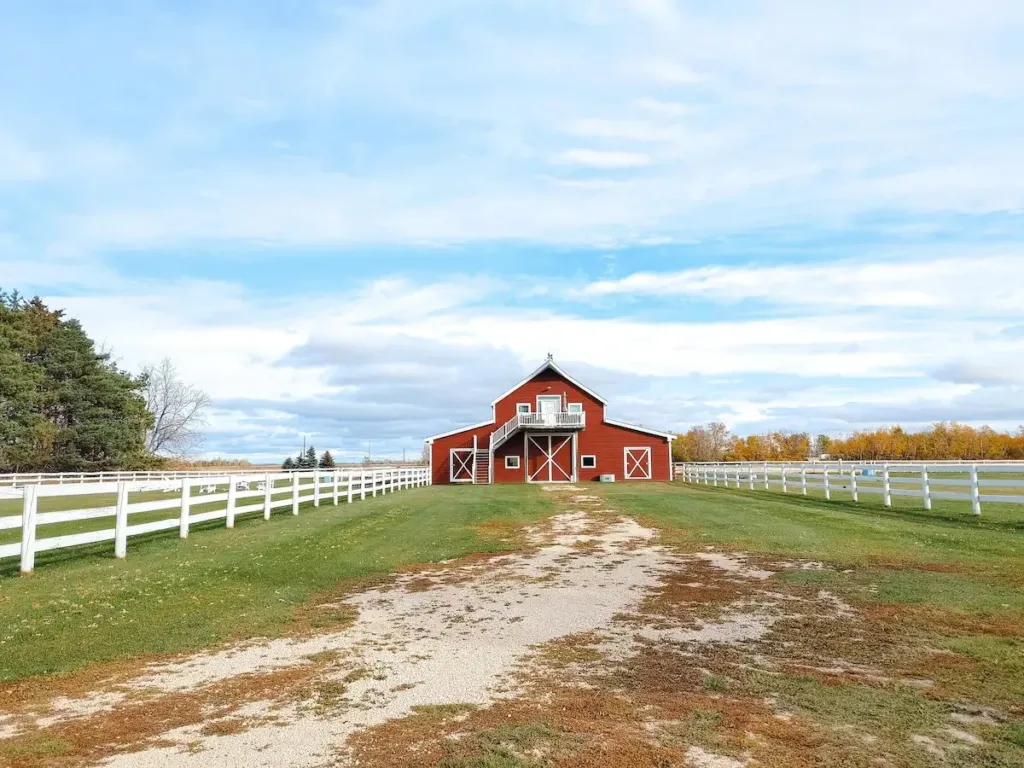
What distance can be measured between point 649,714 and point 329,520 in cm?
1444

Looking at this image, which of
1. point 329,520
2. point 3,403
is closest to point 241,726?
point 329,520

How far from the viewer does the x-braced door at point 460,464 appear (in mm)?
46656

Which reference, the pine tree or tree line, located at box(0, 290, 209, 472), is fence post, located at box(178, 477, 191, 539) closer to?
tree line, located at box(0, 290, 209, 472)

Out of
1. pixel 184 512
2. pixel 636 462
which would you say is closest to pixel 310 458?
pixel 636 462

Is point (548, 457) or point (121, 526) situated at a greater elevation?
point (548, 457)

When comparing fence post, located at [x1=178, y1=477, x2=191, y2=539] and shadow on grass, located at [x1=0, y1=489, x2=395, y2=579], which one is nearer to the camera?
shadow on grass, located at [x1=0, y1=489, x2=395, y2=579]

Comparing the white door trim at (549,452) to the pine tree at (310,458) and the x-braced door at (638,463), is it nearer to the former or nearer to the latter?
the x-braced door at (638,463)

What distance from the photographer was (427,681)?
539 cm

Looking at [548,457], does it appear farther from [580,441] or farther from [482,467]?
[482,467]

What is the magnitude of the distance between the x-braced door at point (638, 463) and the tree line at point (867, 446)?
195ft

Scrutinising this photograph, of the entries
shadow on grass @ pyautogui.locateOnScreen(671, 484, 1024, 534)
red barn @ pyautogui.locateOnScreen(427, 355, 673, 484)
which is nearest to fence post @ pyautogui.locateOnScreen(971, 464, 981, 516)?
shadow on grass @ pyautogui.locateOnScreen(671, 484, 1024, 534)

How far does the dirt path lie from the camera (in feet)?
13.7

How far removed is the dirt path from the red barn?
3658cm

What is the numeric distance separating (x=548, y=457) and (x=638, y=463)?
5893mm
